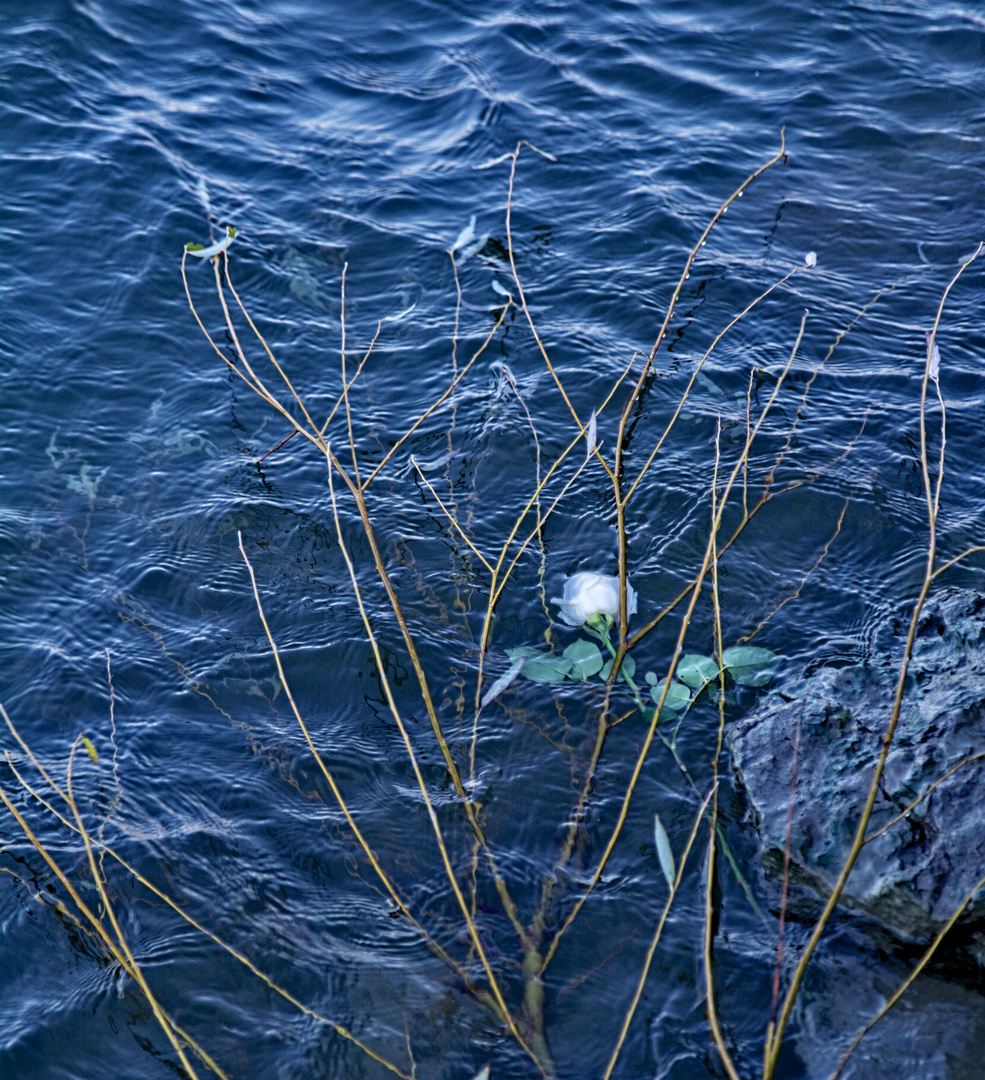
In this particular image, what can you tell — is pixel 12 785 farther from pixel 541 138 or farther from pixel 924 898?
pixel 541 138

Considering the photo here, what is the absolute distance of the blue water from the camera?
96.2 inches

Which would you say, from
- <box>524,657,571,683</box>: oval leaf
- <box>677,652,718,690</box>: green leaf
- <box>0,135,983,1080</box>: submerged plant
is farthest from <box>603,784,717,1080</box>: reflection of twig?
<box>524,657,571,683</box>: oval leaf

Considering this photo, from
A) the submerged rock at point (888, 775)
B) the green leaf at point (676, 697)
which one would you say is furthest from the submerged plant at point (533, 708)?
the submerged rock at point (888, 775)

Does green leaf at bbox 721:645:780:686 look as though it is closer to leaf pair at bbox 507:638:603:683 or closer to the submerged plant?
the submerged plant

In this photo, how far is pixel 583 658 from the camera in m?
3.09

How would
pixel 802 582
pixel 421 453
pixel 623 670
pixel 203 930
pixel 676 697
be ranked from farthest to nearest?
pixel 421 453
pixel 802 582
pixel 623 670
pixel 676 697
pixel 203 930

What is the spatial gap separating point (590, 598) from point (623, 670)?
10.7 inches

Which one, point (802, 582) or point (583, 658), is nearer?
point (583, 658)

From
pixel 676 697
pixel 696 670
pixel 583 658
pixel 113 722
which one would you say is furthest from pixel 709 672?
pixel 113 722

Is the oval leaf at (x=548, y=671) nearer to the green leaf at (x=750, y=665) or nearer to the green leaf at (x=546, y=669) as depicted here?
the green leaf at (x=546, y=669)

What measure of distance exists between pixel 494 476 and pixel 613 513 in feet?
→ 1.70

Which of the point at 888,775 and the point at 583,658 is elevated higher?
the point at 888,775

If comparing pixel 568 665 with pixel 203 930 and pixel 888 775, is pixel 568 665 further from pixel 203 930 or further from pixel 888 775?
pixel 203 930

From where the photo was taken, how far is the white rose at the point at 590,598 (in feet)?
10.3
